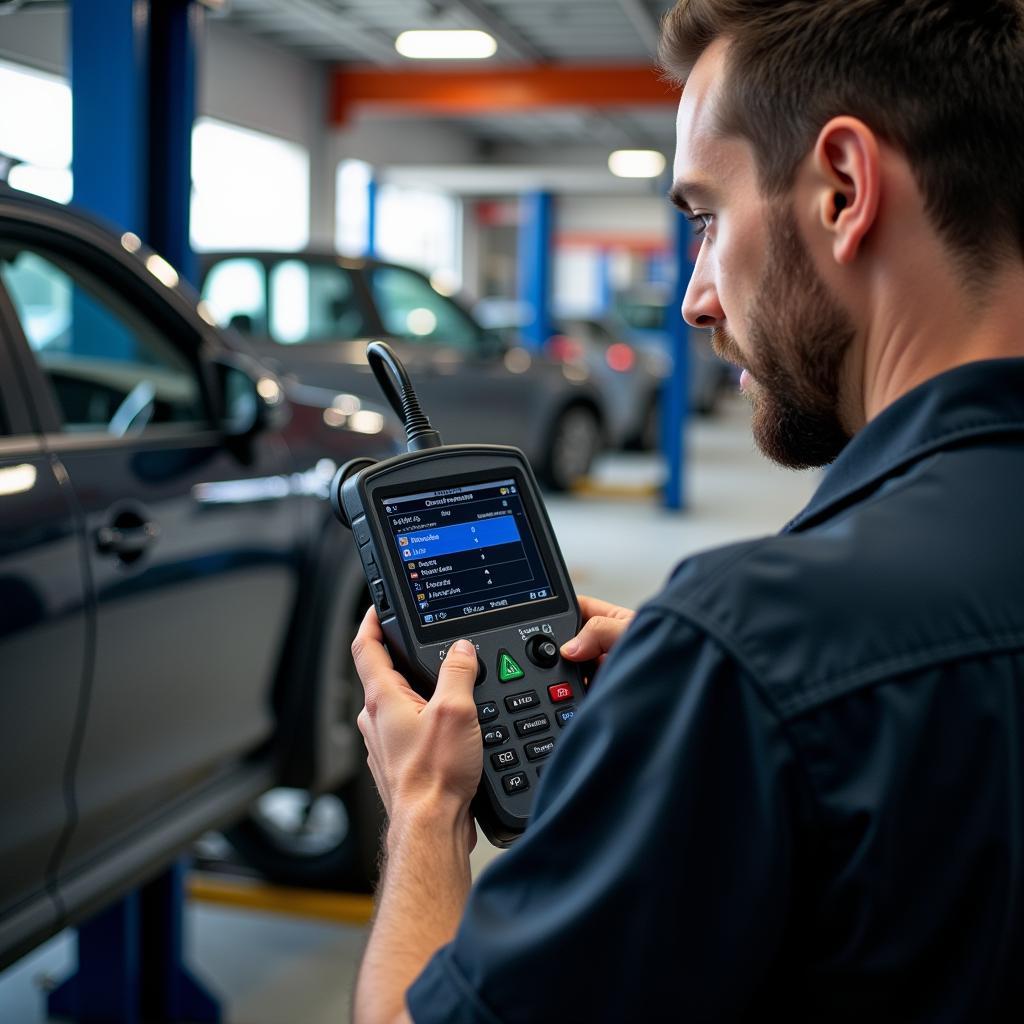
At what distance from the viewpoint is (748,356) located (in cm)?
99

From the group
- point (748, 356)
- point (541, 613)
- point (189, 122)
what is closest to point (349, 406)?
point (189, 122)

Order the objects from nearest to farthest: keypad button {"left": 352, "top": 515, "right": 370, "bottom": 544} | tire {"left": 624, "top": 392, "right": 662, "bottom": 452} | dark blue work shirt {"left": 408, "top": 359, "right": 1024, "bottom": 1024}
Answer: dark blue work shirt {"left": 408, "top": 359, "right": 1024, "bottom": 1024} → keypad button {"left": 352, "top": 515, "right": 370, "bottom": 544} → tire {"left": 624, "top": 392, "right": 662, "bottom": 452}

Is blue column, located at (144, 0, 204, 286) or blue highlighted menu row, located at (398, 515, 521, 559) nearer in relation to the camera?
blue highlighted menu row, located at (398, 515, 521, 559)

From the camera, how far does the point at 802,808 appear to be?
0.71 metres

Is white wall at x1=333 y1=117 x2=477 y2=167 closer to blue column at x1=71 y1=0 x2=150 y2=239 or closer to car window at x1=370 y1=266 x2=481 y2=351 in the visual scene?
car window at x1=370 y1=266 x2=481 y2=351

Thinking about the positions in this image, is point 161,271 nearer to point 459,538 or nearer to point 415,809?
point 459,538

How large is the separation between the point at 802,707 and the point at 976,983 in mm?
184

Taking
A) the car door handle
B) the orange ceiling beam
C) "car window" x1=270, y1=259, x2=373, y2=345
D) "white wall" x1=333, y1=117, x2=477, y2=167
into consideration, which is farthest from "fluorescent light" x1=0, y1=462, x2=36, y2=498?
"white wall" x1=333, y1=117, x2=477, y2=167

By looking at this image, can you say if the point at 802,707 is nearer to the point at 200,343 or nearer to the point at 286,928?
the point at 200,343

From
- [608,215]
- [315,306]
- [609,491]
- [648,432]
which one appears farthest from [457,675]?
[608,215]

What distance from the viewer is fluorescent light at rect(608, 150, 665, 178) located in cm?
1580

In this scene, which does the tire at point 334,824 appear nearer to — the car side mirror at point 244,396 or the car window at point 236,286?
the car side mirror at point 244,396

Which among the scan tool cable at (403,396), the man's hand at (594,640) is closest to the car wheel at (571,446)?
the scan tool cable at (403,396)

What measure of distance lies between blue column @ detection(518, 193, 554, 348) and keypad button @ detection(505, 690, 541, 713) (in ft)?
41.7
